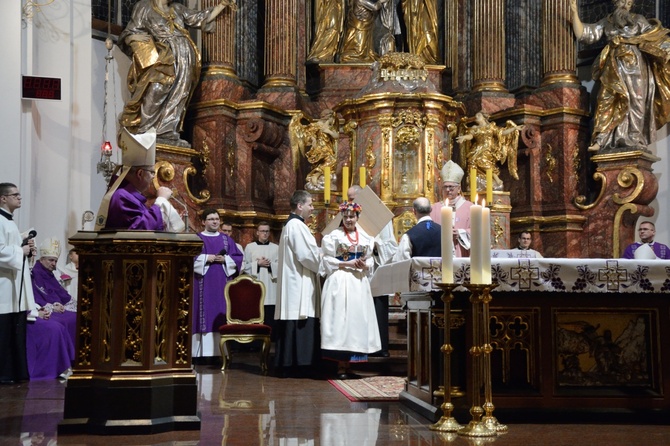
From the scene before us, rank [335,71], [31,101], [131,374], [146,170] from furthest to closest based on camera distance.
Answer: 1. [335,71]
2. [31,101]
3. [146,170]
4. [131,374]

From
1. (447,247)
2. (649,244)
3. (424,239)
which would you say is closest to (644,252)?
(649,244)

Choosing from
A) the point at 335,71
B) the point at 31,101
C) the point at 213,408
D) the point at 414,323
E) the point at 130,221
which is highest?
the point at 335,71

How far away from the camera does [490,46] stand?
43.1 feet

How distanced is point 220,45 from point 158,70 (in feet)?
3.61

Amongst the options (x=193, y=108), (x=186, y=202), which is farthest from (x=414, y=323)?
(x=193, y=108)

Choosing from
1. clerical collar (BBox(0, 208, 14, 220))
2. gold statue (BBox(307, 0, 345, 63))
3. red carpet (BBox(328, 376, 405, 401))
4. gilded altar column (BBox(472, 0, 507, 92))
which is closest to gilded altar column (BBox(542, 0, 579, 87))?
gilded altar column (BBox(472, 0, 507, 92))

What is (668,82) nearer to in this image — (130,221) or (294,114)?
(294,114)

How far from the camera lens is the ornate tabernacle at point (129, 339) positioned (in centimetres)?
511

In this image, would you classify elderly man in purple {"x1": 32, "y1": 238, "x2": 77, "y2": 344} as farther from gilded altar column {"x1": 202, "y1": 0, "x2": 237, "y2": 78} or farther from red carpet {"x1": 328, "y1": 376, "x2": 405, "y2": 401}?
gilded altar column {"x1": 202, "y1": 0, "x2": 237, "y2": 78}

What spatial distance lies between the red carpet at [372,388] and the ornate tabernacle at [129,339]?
1.75 metres

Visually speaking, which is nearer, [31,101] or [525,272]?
[525,272]

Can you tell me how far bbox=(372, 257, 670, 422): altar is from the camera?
5.56 m

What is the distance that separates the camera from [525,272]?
5.57 m

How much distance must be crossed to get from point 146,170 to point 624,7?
355 inches
